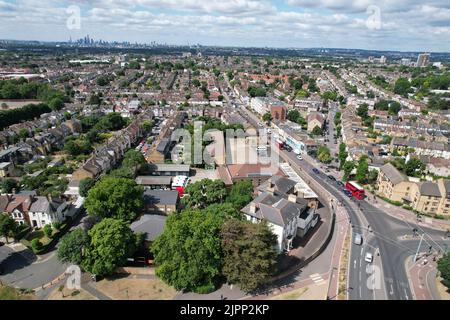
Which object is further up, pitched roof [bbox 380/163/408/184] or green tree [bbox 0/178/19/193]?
pitched roof [bbox 380/163/408/184]

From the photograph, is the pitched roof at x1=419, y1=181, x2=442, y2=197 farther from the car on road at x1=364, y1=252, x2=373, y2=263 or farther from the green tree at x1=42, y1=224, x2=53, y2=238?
the green tree at x1=42, y1=224, x2=53, y2=238

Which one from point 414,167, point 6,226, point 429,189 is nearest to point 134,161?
point 6,226

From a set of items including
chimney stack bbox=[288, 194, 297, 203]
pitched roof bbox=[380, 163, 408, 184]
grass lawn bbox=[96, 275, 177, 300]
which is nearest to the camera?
grass lawn bbox=[96, 275, 177, 300]

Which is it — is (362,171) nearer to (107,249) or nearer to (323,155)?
(323,155)

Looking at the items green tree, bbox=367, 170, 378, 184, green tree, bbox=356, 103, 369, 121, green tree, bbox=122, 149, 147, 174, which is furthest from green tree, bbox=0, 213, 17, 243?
green tree, bbox=356, 103, 369, 121

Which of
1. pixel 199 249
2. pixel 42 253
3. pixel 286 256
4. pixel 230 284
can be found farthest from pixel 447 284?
pixel 42 253

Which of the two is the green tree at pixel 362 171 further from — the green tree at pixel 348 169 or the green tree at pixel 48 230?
the green tree at pixel 48 230

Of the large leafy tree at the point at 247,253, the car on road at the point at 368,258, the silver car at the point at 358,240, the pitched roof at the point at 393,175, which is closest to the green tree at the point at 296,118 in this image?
the pitched roof at the point at 393,175
